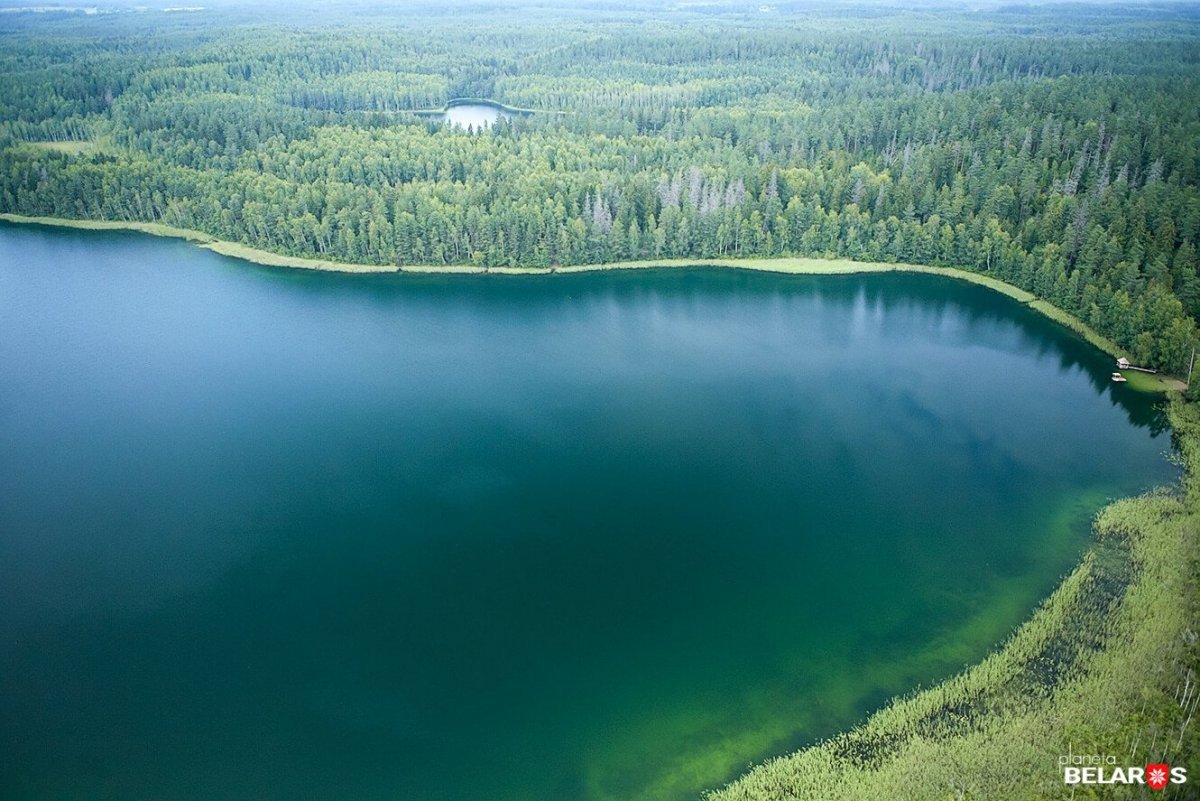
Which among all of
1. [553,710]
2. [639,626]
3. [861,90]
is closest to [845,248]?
[639,626]

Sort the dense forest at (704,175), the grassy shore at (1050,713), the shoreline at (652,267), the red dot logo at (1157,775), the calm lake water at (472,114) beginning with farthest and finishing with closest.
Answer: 1. the calm lake water at (472,114)
2. the shoreline at (652,267)
3. the dense forest at (704,175)
4. the grassy shore at (1050,713)
5. the red dot logo at (1157,775)

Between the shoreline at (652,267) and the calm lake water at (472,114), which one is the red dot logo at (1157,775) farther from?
the calm lake water at (472,114)

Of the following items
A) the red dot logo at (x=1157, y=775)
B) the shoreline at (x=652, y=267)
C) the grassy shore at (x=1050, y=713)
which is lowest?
the grassy shore at (x=1050, y=713)

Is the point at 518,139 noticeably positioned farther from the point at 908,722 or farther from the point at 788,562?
the point at 908,722

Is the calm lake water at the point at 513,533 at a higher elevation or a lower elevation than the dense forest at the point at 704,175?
lower

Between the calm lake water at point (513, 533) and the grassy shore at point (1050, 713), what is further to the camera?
the calm lake water at point (513, 533)

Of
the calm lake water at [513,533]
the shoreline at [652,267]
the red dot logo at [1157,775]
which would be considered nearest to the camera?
the red dot logo at [1157,775]

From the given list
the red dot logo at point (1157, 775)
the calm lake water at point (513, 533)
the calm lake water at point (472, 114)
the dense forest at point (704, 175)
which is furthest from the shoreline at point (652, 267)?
the calm lake water at point (472, 114)
